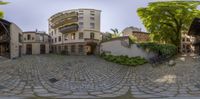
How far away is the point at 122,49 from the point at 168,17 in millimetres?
8606

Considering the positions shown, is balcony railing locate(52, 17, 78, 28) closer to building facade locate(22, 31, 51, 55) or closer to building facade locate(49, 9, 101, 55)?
building facade locate(49, 9, 101, 55)

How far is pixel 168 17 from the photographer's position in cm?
2836

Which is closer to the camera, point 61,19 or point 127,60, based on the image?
point 127,60

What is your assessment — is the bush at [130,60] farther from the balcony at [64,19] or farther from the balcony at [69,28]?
the balcony at [64,19]

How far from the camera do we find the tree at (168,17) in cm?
2656

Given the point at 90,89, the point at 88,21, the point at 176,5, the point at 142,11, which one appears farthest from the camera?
the point at 88,21

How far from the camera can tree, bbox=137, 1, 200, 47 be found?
26.6 meters

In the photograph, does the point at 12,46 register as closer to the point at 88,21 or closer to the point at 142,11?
the point at 88,21

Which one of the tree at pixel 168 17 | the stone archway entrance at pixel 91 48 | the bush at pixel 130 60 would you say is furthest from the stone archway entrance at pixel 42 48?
the bush at pixel 130 60

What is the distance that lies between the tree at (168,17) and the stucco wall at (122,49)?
600 centimetres

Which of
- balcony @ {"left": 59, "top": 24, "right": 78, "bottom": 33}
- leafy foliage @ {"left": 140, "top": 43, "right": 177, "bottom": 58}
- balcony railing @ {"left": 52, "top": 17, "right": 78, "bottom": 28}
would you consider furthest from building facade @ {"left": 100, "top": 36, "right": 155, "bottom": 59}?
balcony railing @ {"left": 52, "top": 17, "right": 78, "bottom": 28}

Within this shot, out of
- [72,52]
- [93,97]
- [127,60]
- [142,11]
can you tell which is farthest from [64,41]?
[93,97]

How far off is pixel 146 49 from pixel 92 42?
18.7m

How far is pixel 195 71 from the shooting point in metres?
15.2
